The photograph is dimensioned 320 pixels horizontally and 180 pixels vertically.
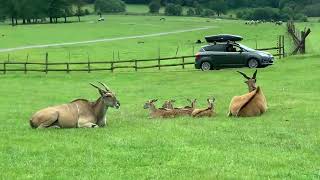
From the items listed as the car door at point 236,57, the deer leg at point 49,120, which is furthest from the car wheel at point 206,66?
the deer leg at point 49,120

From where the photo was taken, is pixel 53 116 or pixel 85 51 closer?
pixel 53 116

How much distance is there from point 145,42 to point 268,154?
78.2 m

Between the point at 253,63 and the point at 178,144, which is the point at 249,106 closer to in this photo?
the point at 178,144

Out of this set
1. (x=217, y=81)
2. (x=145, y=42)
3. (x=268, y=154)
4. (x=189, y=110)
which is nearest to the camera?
(x=268, y=154)

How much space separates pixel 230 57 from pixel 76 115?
81.3 ft

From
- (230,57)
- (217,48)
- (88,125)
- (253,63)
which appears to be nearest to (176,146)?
(88,125)

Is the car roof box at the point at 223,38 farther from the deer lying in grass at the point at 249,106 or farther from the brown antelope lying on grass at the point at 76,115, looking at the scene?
the brown antelope lying on grass at the point at 76,115

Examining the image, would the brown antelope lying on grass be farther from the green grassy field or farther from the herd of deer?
the green grassy field

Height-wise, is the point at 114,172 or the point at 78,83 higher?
the point at 114,172

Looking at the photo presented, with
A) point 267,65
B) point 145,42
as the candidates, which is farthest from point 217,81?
point 145,42

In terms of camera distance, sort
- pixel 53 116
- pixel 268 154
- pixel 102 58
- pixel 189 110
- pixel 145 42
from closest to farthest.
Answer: pixel 268 154 < pixel 53 116 < pixel 189 110 < pixel 102 58 < pixel 145 42

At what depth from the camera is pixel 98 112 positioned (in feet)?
55.3

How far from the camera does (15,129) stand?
1609cm

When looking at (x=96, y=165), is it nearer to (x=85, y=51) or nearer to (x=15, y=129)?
(x=15, y=129)
